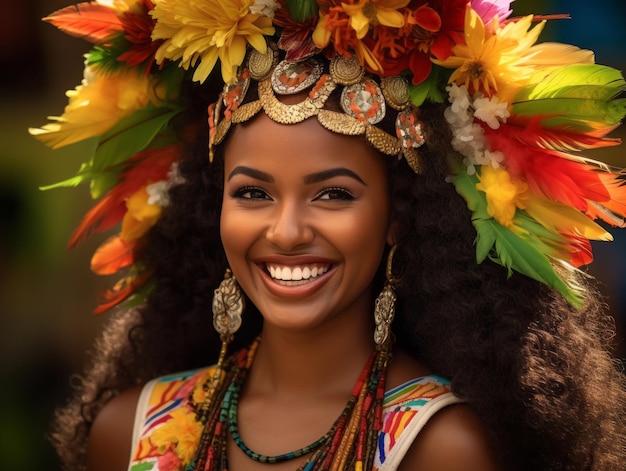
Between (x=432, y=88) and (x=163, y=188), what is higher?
(x=432, y=88)

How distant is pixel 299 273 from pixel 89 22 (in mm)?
1020

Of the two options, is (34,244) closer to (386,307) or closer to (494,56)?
(386,307)

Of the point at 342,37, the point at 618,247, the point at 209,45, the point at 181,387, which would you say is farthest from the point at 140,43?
the point at 618,247

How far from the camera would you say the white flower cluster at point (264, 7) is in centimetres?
279

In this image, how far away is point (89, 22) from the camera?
3.14 meters

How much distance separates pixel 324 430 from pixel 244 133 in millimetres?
830

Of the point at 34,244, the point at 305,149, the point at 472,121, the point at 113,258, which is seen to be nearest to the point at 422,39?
the point at 472,121

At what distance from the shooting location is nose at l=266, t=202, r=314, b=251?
2713 mm

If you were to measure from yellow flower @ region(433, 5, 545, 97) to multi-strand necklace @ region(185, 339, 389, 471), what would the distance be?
785 mm

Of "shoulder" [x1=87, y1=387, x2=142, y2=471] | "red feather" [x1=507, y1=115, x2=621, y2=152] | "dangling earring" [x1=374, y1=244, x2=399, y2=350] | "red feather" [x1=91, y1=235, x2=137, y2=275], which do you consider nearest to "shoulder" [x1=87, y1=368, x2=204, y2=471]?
"shoulder" [x1=87, y1=387, x2=142, y2=471]

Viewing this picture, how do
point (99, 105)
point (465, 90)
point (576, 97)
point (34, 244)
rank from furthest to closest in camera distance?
1. point (34, 244)
2. point (99, 105)
3. point (465, 90)
4. point (576, 97)

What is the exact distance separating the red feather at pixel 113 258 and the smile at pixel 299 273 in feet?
2.45

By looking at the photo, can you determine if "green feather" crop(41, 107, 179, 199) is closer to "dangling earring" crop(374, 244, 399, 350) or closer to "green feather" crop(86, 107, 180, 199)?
"green feather" crop(86, 107, 180, 199)

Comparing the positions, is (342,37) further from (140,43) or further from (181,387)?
(181,387)
